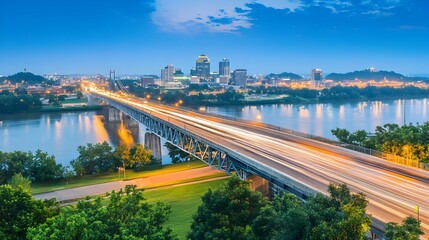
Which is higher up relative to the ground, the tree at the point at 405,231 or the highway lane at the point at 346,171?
the tree at the point at 405,231

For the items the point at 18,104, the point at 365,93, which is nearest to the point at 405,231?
the point at 18,104

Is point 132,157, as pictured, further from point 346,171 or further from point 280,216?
point 280,216

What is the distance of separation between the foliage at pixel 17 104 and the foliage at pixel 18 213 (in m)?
66.9

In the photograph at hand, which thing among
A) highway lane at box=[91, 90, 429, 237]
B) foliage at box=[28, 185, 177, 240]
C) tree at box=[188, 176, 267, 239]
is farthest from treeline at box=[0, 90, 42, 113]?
tree at box=[188, 176, 267, 239]

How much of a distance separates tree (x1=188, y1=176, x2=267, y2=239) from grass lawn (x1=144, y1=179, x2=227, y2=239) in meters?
4.40

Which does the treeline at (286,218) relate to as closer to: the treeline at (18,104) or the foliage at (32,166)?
the foliage at (32,166)

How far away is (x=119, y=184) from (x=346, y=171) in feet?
43.5

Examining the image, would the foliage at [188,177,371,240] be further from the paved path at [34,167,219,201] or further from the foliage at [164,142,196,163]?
the foliage at [164,142,196,163]

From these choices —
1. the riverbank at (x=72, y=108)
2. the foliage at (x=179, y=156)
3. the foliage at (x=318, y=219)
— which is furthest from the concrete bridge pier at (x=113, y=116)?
the foliage at (x=318, y=219)

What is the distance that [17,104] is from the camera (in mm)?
71125

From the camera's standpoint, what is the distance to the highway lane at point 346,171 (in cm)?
1127

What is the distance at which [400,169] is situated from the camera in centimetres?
1571

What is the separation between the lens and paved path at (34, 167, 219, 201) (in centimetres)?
2123

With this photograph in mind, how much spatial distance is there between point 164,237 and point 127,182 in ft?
53.9
